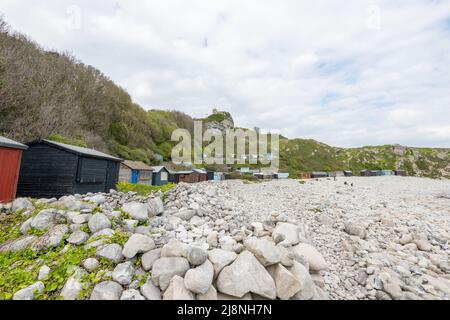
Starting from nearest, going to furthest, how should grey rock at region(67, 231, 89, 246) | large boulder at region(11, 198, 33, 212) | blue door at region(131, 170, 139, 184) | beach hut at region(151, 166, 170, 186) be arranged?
1. grey rock at region(67, 231, 89, 246)
2. large boulder at region(11, 198, 33, 212)
3. blue door at region(131, 170, 139, 184)
4. beach hut at region(151, 166, 170, 186)

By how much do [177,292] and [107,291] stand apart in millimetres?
1284

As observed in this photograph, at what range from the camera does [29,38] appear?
2650 cm

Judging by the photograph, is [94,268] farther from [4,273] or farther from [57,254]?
[4,273]

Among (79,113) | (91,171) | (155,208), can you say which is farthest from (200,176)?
(155,208)

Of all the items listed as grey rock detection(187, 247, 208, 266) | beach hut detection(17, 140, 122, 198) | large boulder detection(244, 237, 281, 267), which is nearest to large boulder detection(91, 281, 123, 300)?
grey rock detection(187, 247, 208, 266)

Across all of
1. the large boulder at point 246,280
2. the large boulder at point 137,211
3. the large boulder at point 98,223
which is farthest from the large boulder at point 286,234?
the large boulder at point 98,223

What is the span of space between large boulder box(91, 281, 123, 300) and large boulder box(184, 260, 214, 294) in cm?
125

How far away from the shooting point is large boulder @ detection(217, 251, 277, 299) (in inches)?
150

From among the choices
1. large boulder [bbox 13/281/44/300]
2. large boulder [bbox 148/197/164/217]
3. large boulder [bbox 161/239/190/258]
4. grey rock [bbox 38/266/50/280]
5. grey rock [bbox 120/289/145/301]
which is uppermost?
large boulder [bbox 148/197/164/217]

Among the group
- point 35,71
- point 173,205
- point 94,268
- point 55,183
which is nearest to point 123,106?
point 35,71

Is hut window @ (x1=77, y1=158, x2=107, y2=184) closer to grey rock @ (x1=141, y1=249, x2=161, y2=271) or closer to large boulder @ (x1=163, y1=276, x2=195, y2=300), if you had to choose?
grey rock @ (x1=141, y1=249, x2=161, y2=271)

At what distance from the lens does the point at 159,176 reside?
103 ft

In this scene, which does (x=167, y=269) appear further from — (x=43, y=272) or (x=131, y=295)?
(x=43, y=272)

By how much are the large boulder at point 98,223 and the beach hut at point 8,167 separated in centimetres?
492
